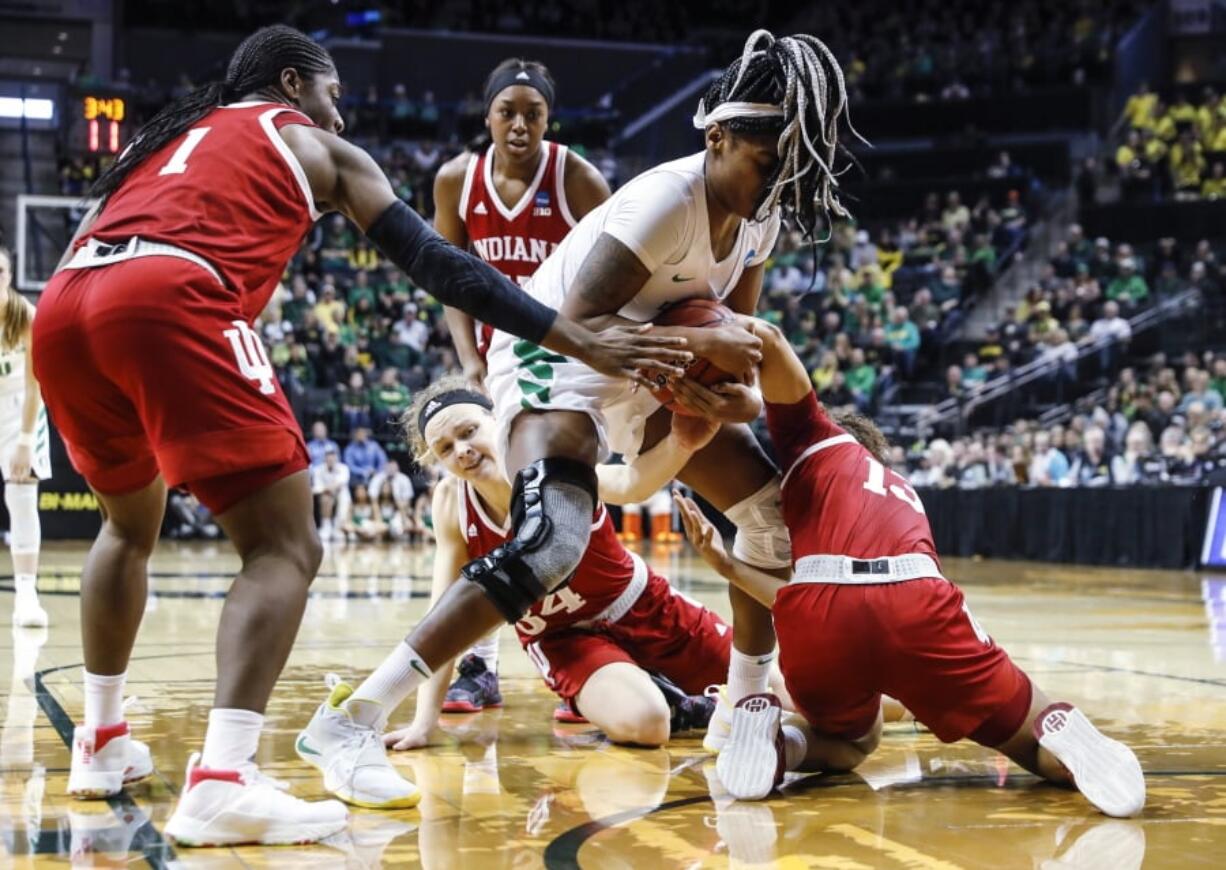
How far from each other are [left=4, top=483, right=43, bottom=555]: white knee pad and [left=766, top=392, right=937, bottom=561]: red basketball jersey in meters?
4.86

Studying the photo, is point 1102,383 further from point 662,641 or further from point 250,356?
point 250,356

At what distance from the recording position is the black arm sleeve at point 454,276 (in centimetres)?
323

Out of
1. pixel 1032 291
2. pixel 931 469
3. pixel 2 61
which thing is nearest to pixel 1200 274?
pixel 1032 291

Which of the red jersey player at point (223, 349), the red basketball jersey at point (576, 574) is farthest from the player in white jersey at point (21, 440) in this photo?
the red jersey player at point (223, 349)

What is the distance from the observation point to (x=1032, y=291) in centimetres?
1920

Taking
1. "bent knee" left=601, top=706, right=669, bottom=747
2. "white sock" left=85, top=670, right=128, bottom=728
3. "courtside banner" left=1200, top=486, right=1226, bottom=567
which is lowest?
"courtside banner" left=1200, top=486, right=1226, bottom=567

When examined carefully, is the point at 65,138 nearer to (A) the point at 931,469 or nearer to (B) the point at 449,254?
(A) the point at 931,469

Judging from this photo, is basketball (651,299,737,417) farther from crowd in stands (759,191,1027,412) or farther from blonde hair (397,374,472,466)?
crowd in stands (759,191,1027,412)

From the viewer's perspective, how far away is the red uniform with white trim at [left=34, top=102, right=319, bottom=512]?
299 cm

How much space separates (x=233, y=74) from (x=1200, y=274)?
16.6 m

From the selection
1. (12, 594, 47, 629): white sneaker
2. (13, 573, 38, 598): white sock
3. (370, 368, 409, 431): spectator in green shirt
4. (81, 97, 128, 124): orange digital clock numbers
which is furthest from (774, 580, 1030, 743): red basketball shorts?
(81, 97, 128, 124): orange digital clock numbers

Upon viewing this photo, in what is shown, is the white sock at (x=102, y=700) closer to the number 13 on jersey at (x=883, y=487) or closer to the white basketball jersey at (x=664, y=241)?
the white basketball jersey at (x=664, y=241)

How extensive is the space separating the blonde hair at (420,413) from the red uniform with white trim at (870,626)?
46.4 inches

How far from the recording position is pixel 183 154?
3.22m
